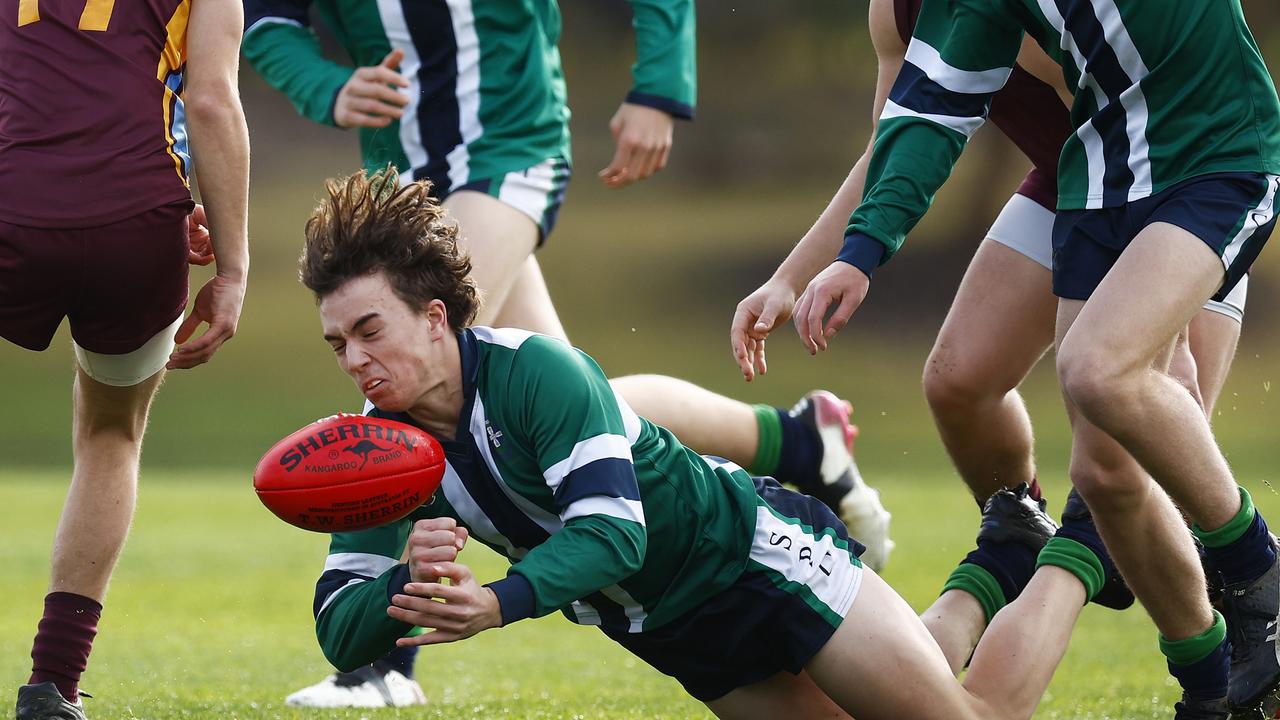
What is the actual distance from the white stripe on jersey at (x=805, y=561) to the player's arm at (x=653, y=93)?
170cm

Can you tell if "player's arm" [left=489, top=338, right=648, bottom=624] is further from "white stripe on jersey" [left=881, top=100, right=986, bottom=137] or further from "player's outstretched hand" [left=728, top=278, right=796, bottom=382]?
"white stripe on jersey" [left=881, top=100, right=986, bottom=137]

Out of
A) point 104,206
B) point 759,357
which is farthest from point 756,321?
point 104,206

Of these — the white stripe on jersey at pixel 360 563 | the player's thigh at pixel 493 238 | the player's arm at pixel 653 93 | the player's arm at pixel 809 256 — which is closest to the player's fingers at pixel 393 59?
the player's thigh at pixel 493 238

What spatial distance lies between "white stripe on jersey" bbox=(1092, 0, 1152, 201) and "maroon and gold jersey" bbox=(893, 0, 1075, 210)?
619 mm

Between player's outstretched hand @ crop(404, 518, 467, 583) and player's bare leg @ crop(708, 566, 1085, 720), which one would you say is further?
player's bare leg @ crop(708, 566, 1085, 720)

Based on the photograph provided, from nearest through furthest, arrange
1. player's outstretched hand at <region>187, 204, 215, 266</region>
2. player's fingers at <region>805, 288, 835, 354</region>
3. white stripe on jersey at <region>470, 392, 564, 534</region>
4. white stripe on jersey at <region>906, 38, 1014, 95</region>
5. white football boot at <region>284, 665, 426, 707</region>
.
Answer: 1. white stripe on jersey at <region>470, 392, 564, 534</region>
2. player's fingers at <region>805, 288, 835, 354</region>
3. white stripe on jersey at <region>906, 38, 1014, 95</region>
4. player's outstretched hand at <region>187, 204, 215, 266</region>
5. white football boot at <region>284, 665, 426, 707</region>

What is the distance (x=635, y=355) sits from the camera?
21.8 m

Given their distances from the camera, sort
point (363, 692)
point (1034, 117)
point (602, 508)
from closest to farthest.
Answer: point (602, 508) → point (1034, 117) → point (363, 692)

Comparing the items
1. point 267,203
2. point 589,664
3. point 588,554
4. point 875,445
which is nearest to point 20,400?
point 267,203

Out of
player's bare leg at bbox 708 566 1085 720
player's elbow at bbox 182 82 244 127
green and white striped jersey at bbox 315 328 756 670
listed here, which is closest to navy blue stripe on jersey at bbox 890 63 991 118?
green and white striped jersey at bbox 315 328 756 670

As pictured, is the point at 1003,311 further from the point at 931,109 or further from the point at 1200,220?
the point at 1200,220

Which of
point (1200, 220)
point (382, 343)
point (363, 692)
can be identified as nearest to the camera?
point (382, 343)

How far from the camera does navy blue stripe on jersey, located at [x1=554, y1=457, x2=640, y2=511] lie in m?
2.51

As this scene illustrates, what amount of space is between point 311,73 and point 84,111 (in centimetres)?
141
